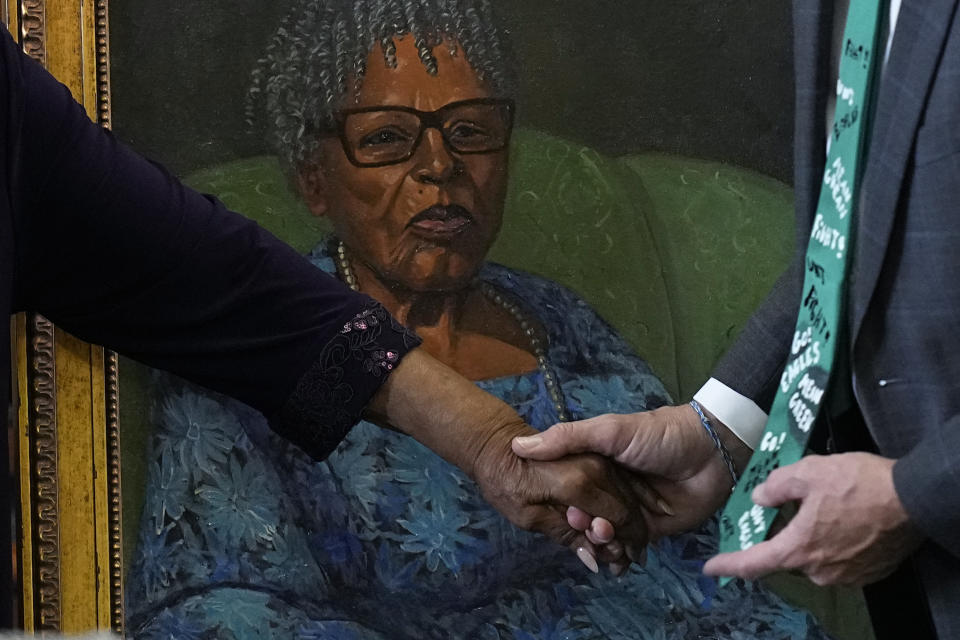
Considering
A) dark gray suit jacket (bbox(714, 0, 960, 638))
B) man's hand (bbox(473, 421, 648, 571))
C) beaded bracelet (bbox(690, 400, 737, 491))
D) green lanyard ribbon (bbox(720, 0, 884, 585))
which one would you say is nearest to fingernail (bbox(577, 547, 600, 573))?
man's hand (bbox(473, 421, 648, 571))

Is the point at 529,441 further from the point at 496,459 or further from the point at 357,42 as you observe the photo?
the point at 357,42

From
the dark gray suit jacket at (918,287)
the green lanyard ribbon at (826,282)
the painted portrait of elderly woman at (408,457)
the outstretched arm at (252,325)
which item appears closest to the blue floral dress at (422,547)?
the painted portrait of elderly woman at (408,457)

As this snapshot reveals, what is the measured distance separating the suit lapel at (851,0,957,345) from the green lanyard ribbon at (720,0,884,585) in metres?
0.02

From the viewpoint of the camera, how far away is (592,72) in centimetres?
164

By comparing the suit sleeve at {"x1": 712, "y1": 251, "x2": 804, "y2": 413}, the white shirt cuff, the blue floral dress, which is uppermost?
the suit sleeve at {"x1": 712, "y1": 251, "x2": 804, "y2": 413}

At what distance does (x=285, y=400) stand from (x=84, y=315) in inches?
11.7

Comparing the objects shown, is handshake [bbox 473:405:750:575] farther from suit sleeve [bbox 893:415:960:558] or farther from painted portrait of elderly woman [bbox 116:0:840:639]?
suit sleeve [bbox 893:415:960:558]

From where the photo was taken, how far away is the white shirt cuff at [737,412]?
1515mm

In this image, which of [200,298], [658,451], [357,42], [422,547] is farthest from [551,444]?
[357,42]

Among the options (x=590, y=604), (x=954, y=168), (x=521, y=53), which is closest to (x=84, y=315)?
(x=521, y=53)

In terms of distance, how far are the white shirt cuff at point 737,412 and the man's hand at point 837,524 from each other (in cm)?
39

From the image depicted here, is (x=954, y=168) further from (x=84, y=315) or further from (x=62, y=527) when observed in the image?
(x=62, y=527)

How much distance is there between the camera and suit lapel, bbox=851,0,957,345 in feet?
3.34

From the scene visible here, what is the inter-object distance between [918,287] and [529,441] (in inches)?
24.3
